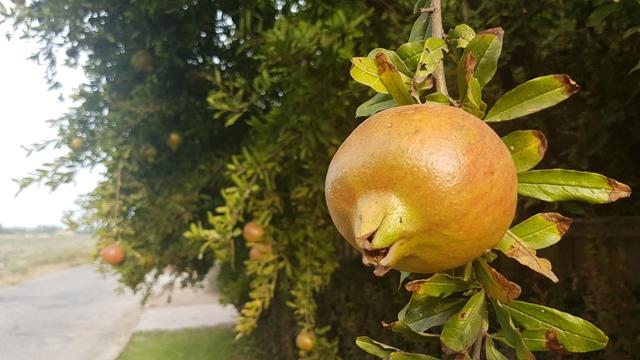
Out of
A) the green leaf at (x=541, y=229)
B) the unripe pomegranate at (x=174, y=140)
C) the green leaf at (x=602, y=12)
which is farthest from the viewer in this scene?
the unripe pomegranate at (x=174, y=140)

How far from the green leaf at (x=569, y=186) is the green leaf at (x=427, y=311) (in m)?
0.11

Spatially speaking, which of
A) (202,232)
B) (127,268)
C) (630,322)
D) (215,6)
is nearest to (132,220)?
(127,268)

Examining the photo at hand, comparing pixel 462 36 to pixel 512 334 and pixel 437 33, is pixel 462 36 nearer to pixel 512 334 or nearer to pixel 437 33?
pixel 437 33

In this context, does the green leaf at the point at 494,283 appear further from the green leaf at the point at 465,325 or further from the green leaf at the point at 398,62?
the green leaf at the point at 398,62

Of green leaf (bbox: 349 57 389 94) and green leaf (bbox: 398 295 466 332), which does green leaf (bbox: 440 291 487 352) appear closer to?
green leaf (bbox: 398 295 466 332)

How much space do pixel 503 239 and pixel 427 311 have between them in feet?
0.29

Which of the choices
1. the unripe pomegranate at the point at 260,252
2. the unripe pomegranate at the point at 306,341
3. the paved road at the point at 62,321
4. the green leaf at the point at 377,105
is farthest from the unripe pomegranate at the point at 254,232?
the paved road at the point at 62,321

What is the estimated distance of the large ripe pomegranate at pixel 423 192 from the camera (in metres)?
0.34

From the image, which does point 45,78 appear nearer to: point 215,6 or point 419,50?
point 215,6

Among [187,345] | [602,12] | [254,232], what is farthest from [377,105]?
[187,345]

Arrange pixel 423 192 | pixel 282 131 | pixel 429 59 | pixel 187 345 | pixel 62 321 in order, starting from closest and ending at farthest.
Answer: pixel 423 192
pixel 429 59
pixel 282 131
pixel 187 345
pixel 62 321

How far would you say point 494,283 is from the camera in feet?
1.32

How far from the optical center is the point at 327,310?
294cm

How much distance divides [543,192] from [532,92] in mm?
85
